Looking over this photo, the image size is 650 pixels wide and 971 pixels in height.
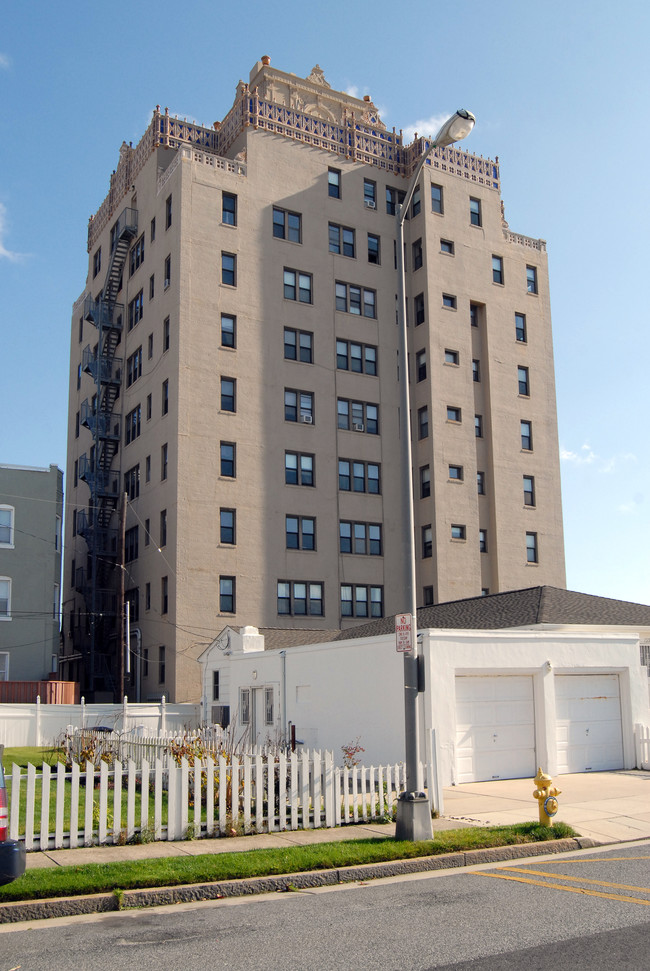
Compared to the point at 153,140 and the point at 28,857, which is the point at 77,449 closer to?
the point at 153,140

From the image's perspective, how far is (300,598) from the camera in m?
45.3

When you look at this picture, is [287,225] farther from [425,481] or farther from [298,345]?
[425,481]

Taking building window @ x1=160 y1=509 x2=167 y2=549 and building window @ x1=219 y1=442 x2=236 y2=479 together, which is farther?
building window @ x1=219 y1=442 x2=236 y2=479

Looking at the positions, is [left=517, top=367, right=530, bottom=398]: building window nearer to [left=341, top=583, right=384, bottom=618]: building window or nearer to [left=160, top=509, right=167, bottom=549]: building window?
[left=341, top=583, right=384, bottom=618]: building window

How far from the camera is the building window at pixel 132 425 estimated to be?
164ft

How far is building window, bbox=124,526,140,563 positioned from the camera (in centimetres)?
4788

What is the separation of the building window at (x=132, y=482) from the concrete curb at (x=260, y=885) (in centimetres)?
3792

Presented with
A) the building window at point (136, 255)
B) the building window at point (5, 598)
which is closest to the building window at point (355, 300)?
the building window at point (136, 255)

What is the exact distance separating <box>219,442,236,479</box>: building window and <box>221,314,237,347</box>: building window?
17.1ft

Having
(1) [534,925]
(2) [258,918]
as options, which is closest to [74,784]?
(2) [258,918]

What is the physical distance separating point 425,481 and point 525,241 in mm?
18326

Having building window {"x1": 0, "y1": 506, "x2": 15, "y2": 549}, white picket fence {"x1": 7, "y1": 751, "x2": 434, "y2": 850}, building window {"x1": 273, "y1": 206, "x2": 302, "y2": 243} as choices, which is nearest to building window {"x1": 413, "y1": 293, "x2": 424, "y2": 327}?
building window {"x1": 273, "y1": 206, "x2": 302, "y2": 243}

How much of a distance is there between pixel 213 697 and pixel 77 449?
30.1 metres

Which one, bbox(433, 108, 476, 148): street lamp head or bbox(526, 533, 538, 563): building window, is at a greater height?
bbox(433, 108, 476, 148): street lamp head
